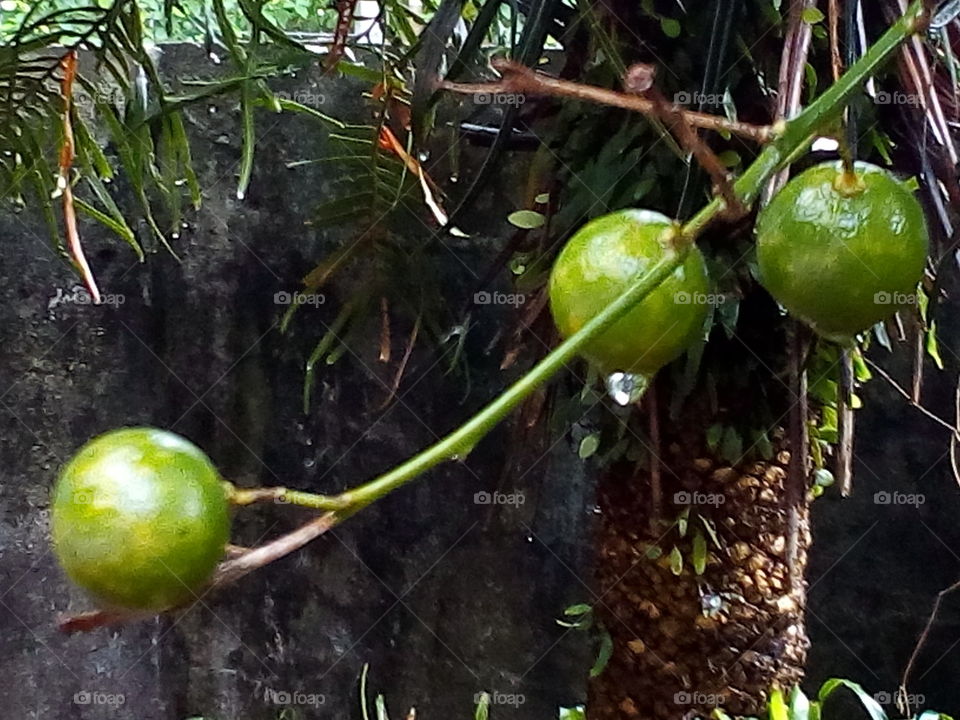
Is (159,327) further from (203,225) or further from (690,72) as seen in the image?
(690,72)

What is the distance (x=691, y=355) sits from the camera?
23.9 inches

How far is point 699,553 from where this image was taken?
0.67 metres

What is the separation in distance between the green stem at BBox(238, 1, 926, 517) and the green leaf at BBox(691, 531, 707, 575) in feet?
1.50

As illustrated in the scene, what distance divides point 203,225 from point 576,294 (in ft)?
3.04

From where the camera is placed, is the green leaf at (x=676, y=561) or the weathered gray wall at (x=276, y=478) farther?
the weathered gray wall at (x=276, y=478)

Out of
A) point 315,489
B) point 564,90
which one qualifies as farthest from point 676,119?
point 315,489

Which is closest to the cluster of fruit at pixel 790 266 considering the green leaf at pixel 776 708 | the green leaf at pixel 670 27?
the green leaf at pixel 670 27

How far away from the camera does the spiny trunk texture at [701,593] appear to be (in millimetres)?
667

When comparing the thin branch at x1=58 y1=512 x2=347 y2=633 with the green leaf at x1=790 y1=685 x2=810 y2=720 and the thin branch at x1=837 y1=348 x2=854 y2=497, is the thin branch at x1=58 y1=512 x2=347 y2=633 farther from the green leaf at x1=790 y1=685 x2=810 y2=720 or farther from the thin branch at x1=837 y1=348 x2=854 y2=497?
the green leaf at x1=790 y1=685 x2=810 y2=720

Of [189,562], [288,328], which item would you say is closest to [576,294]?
[189,562]

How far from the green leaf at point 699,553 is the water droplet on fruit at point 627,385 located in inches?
15.1

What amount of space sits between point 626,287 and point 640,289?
0.02 metres

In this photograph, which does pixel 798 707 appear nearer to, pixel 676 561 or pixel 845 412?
pixel 676 561

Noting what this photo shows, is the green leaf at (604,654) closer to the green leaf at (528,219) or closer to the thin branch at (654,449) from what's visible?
the thin branch at (654,449)
